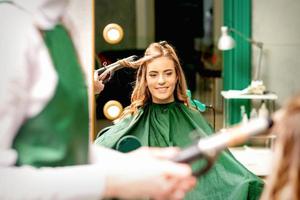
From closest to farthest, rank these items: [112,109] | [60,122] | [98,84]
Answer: [60,122], [98,84], [112,109]

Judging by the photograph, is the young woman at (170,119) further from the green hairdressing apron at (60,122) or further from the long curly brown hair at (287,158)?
the long curly brown hair at (287,158)

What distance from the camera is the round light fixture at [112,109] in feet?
5.75

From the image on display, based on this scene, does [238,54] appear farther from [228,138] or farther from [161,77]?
[228,138]

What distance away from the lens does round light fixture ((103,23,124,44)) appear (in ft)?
5.66

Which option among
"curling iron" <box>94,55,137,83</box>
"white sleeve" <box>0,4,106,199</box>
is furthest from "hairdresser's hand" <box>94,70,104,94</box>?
"white sleeve" <box>0,4,106,199</box>

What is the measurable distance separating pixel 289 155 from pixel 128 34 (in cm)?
92

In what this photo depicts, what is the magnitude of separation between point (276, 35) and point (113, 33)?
3.15ft

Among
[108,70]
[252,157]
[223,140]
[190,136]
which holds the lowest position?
[252,157]

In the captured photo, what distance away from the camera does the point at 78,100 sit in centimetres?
125

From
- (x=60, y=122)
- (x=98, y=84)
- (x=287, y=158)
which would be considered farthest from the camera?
(x=98, y=84)

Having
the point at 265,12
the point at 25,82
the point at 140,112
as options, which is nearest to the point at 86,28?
the point at 25,82

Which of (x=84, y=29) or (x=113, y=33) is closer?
(x=84, y=29)

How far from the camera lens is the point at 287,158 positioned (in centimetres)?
104

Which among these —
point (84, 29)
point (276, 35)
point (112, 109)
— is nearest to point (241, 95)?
point (276, 35)
